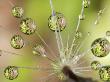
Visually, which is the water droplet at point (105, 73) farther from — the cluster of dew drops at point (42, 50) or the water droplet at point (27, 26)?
the water droplet at point (27, 26)

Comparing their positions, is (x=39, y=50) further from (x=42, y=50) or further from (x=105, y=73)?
(x=105, y=73)

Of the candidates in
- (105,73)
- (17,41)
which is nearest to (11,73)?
(17,41)

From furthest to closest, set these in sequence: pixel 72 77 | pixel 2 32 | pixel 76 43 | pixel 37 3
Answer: pixel 37 3
pixel 2 32
pixel 76 43
pixel 72 77

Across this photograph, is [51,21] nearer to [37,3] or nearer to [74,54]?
[74,54]

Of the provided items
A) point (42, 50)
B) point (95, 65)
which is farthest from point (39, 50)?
point (95, 65)

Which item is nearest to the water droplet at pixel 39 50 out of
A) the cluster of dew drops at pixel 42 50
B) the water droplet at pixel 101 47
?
the cluster of dew drops at pixel 42 50

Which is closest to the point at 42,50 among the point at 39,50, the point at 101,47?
the point at 39,50

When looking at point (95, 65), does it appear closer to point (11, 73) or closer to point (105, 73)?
point (105, 73)

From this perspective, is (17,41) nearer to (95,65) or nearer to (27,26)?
(27,26)

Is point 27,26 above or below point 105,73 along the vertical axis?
above

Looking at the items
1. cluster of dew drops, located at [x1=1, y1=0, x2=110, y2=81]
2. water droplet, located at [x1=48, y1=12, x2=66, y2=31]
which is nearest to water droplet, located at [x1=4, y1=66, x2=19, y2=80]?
cluster of dew drops, located at [x1=1, y1=0, x2=110, y2=81]

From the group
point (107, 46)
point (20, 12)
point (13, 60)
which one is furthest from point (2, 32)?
point (107, 46)
